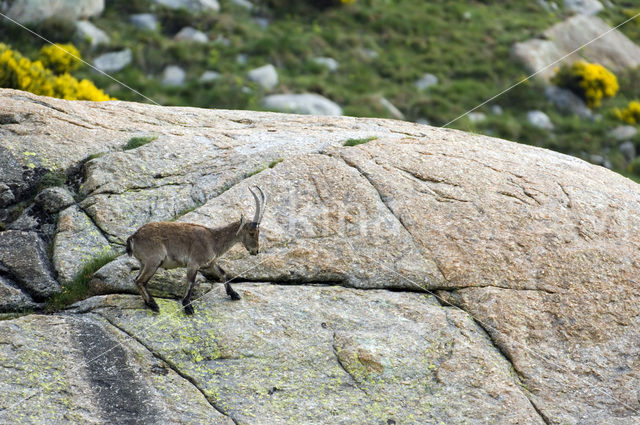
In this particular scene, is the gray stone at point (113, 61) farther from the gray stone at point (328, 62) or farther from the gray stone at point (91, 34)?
the gray stone at point (328, 62)

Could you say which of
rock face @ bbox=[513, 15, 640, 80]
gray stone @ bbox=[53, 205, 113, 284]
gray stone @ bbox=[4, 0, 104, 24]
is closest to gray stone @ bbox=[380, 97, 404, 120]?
rock face @ bbox=[513, 15, 640, 80]

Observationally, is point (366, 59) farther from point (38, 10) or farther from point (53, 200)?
point (53, 200)

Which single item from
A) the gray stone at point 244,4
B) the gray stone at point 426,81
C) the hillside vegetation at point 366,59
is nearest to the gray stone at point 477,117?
the hillside vegetation at point 366,59

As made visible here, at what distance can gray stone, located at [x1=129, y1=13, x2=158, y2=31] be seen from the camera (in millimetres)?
30089

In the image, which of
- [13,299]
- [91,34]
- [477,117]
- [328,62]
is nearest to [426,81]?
[477,117]

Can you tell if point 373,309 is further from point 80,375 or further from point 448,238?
point 80,375

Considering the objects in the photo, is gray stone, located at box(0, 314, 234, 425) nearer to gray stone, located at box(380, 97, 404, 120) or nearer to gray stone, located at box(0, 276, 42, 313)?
gray stone, located at box(0, 276, 42, 313)

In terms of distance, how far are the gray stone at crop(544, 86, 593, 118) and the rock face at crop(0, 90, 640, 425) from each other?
18901 mm

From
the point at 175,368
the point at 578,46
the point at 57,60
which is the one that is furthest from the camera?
the point at 578,46

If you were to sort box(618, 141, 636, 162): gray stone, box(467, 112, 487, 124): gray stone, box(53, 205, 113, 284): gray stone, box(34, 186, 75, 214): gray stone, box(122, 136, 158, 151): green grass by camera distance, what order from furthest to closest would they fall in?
1. box(618, 141, 636, 162): gray stone
2. box(467, 112, 487, 124): gray stone
3. box(122, 136, 158, 151): green grass
4. box(34, 186, 75, 214): gray stone
5. box(53, 205, 113, 284): gray stone

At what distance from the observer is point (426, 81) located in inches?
1224

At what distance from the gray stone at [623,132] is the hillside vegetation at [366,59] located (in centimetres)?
27

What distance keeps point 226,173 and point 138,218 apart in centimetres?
165

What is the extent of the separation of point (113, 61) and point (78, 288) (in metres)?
20.3
